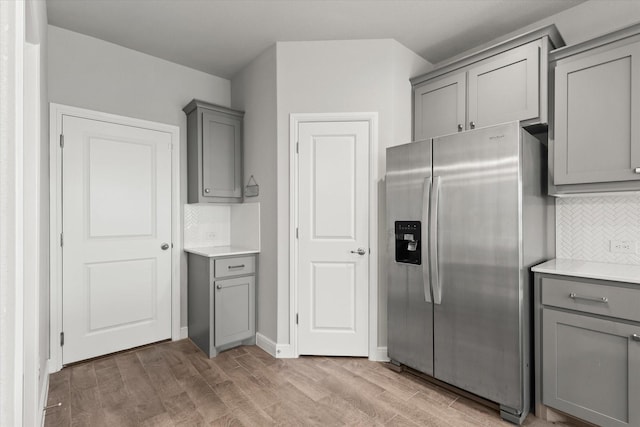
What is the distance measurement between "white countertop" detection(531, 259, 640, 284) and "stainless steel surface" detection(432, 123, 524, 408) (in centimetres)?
25

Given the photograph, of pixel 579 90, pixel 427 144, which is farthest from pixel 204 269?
pixel 579 90

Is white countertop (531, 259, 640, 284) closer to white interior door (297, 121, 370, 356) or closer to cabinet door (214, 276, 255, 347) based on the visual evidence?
white interior door (297, 121, 370, 356)

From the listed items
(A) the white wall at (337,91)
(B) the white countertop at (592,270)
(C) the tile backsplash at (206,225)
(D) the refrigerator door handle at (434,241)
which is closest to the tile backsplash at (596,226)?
(B) the white countertop at (592,270)

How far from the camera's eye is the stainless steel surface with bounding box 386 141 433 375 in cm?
240

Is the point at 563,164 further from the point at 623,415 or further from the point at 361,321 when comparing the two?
the point at 361,321

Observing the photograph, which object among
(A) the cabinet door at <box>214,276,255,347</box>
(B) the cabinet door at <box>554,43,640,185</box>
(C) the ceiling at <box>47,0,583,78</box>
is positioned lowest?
(A) the cabinet door at <box>214,276,255,347</box>

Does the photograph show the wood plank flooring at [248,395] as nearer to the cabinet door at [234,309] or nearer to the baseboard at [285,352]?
the baseboard at [285,352]

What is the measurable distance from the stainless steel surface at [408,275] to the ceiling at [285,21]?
1.08 m

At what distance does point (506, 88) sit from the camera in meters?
2.47

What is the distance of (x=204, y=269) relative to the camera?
3.04 m

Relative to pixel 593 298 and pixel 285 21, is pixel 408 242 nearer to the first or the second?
pixel 593 298

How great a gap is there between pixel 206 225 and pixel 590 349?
10.8ft

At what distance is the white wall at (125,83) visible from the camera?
9.21 feet

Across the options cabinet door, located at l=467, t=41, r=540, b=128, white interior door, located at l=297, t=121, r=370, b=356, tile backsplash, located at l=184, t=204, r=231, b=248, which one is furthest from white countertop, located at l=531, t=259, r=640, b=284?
tile backsplash, located at l=184, t=204, r=231, b=248
